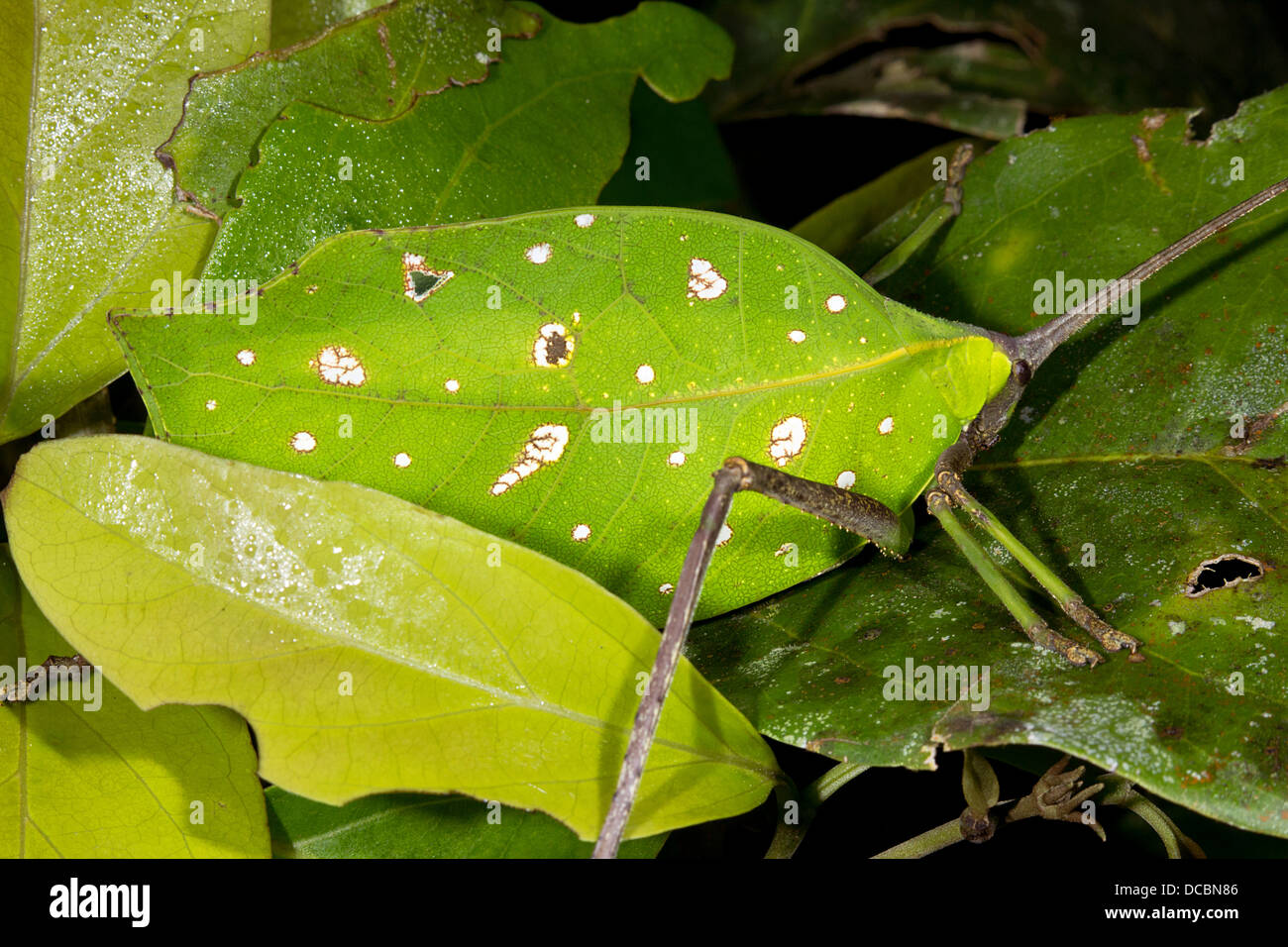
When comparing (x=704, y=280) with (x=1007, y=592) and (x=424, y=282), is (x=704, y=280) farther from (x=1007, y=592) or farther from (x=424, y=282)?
(x=1007, y=592)

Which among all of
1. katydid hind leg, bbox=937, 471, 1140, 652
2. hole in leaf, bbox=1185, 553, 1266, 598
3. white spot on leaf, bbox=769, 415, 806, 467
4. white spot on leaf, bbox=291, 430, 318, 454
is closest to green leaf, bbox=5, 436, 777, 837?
white spot on leaf, bbox=291, 430, 318, 454

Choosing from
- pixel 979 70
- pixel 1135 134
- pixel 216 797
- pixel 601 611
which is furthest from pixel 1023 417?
pixel 216 797

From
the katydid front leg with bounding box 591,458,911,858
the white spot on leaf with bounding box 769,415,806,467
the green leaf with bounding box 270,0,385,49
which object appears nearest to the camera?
the katydid front leg with bounding box 591,458,911,858

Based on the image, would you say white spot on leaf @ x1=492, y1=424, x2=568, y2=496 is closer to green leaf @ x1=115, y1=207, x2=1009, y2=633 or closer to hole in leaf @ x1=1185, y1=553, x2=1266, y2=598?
green leaf @ x1=115, y1=207, x2=1009, y2=633

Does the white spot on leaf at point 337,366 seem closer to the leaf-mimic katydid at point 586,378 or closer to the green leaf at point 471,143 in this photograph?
the leaf-mimic katydid at point 586,378

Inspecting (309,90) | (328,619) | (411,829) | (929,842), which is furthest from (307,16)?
(929,842)

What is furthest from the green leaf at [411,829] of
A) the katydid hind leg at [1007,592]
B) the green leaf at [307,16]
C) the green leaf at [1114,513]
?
the green leaf at [307,16]

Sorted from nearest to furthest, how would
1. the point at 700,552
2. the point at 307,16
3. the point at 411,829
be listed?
the point at 700,552 → the point at 411,829 → the point at 307,16

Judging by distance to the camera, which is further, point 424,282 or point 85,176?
point 85,176
